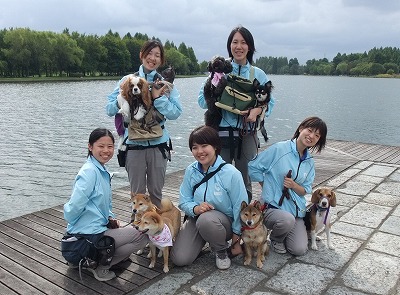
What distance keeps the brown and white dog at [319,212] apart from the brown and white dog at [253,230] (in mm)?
658

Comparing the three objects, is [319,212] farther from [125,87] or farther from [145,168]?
[125,87]

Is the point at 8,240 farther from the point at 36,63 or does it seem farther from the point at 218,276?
the point at 36,63

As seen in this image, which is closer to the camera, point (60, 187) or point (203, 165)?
point (203, 165)

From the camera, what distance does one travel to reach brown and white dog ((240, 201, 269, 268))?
3605 millimetres

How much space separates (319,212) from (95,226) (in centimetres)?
234

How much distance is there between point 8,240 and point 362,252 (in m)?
3.99

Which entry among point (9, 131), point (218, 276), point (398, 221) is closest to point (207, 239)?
point (218, 276)

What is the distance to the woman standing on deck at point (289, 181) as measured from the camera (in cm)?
397

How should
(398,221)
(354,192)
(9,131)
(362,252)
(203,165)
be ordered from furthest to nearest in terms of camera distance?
(9,131)
(354,192)
(398,221)
(362,252)
(203,165)

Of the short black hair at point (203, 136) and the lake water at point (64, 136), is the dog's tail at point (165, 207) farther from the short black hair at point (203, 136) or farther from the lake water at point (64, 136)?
the lake water at point (64, 136)

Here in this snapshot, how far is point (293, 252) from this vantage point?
3.96 metres

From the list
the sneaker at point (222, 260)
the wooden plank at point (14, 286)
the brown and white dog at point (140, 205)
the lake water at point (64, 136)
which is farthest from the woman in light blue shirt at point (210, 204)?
the lake water at point (64, 136)

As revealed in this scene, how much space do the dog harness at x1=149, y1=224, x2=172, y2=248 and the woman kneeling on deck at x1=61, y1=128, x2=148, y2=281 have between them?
0.11m

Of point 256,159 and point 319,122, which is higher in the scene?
point 319,122
